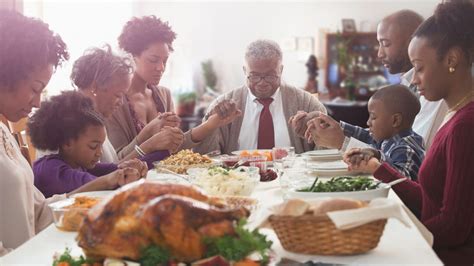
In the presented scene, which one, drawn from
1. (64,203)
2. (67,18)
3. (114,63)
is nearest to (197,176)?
(64,203)

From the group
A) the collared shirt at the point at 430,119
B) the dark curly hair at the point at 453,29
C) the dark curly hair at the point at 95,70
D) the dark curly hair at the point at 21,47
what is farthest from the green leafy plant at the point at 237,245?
the collared shirt at the point at 430,119

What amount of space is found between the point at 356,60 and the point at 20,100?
7062 millimetres

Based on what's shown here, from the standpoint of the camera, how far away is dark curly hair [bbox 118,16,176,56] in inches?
147

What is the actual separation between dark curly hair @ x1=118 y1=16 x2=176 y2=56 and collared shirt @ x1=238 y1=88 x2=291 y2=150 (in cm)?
61

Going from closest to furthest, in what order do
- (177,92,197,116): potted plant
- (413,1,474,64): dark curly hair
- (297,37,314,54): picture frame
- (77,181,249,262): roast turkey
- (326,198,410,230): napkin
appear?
(77,181,249,262): roast turkey, (326,198,410,230): napkin, (413,1,474,64): dark curly hair, (177,92,197,116): potted plant, (297,37,314,54): picture frame

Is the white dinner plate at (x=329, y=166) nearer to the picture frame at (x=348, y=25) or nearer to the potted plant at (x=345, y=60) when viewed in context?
the potted plant at (x=345, y=60)

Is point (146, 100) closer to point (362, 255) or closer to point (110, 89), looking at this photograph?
point (110, 89)

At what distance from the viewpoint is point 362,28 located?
8727 mm

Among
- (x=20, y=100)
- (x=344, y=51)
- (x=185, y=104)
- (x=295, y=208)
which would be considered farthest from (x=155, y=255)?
(x=344, y=51)

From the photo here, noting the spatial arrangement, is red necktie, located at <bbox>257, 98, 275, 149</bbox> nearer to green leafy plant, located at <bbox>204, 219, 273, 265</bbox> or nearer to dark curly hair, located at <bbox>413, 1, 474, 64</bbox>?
dark curly hair, located at <bbox>413, 1, 474, 64</bbox>

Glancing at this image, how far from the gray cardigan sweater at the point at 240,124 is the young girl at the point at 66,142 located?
1152 millimetres

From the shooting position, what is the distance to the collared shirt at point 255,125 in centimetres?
382

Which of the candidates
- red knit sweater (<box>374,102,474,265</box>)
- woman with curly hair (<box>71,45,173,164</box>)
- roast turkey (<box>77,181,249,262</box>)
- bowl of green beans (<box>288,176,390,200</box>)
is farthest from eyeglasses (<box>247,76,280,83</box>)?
roast turkey (<box>77,181,249,262</box>)

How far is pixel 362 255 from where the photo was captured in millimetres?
1438
